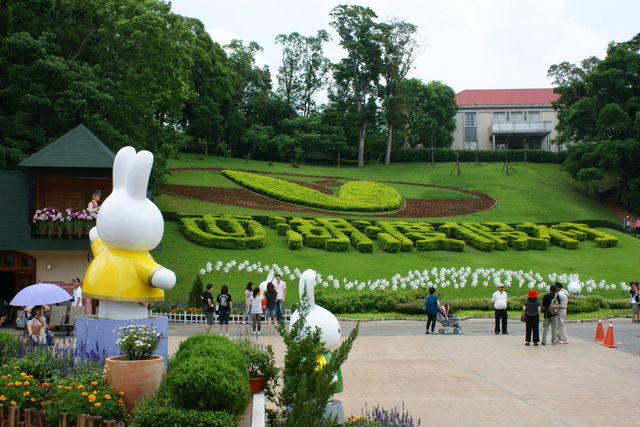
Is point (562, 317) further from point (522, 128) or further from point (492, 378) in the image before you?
point (522, 128)

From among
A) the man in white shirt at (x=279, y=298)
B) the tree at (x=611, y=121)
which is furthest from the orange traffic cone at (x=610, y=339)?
the tree at (x=611, y=121)

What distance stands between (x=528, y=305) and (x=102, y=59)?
24032mm

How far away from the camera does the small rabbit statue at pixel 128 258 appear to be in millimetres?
8594

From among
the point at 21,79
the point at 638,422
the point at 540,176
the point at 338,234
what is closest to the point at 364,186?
the point at 338,234

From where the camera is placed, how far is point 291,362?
6.26 meters

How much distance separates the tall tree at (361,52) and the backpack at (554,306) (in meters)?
41.8

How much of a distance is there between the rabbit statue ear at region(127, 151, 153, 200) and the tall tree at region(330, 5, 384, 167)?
47430 millimetres

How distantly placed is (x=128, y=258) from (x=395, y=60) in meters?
50.7

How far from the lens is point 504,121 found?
70.8 metres

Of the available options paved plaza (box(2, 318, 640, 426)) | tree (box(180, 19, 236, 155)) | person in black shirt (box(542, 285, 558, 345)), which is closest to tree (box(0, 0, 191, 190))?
paved plaza (box(2, 318, 640, 426))

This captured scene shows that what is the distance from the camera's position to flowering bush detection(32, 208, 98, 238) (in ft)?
59.4

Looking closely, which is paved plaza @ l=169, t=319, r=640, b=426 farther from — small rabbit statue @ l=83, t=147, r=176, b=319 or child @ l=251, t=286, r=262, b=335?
small rabbit statue @ l=83, t=147, r=176, b=319

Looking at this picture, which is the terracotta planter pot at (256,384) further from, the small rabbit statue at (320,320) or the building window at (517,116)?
the building window at (517,116)

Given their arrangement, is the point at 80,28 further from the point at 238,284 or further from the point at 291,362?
the point at 291,362
